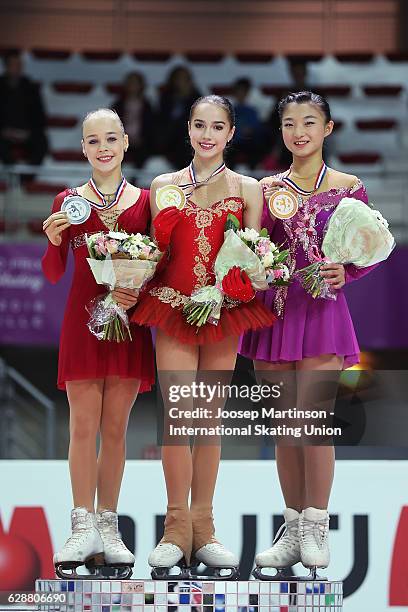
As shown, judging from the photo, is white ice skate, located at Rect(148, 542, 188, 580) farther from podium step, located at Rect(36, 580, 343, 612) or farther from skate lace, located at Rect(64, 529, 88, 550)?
skate lace, located at Rect(64, 529, 88, 550)

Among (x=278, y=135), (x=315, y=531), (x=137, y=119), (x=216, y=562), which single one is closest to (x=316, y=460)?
(x=315, y=531)

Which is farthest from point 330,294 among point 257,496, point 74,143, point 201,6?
point 201,6

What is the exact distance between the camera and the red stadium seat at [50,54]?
35.8 ft

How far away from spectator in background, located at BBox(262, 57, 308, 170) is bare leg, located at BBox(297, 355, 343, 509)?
447 centimetres

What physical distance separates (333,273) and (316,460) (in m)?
0.66

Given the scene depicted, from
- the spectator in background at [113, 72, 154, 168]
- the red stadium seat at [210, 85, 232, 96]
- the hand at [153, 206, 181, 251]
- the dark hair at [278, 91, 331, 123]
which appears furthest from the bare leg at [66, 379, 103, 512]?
the red stadium seat at [210, 85, 232, 96]

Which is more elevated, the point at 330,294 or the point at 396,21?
the point at 396,21

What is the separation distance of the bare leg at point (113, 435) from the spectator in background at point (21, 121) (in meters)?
5.59

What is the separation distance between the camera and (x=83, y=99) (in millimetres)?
10781

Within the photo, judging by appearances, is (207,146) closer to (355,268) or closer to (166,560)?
(355,268)

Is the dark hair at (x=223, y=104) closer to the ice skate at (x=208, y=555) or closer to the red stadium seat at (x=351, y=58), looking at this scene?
the ice skate at (x=208, y=555)

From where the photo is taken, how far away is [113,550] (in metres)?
3.72

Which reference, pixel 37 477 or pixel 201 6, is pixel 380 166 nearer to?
pixel 201 6

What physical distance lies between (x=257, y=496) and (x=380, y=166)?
589 cm
